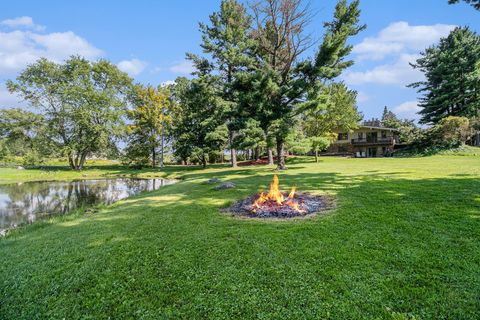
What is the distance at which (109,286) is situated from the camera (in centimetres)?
369

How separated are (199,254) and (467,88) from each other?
39609 millimetres

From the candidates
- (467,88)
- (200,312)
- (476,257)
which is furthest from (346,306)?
(467,88)

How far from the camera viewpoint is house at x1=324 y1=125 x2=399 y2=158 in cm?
3781

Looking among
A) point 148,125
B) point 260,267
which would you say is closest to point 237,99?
point 260,267

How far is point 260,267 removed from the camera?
3955mm

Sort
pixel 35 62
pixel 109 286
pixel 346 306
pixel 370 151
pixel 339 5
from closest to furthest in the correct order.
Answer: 1. pixel 346 306
2. pixel 109 286
3. pixel 339 5
4. pixel 35 62
5. pixel 370 151

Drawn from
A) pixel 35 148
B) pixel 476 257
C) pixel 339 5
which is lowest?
pixel 476 257

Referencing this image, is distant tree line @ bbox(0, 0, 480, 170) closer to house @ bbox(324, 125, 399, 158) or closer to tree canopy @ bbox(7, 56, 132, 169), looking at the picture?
tree canopy @ bbox(7, 56, 132, 169)

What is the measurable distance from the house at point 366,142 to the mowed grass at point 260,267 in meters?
34.7

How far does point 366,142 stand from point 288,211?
37440 millimetres

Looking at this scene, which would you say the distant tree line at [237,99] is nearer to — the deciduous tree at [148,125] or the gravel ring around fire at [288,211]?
the deciduous tree at [148,125]

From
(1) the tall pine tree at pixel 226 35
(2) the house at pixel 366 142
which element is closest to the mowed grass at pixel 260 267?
(1) the tall pine tree at pixel 226 35

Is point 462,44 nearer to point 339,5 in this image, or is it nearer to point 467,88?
point 467,88

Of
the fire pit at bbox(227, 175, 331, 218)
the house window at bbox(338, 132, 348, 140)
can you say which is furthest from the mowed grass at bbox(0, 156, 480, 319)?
the house window at bbox(338, 132, 348, 140)
